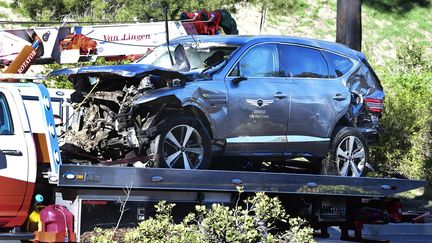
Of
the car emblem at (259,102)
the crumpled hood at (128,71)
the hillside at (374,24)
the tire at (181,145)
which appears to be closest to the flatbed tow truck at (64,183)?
the tire at (181,145)

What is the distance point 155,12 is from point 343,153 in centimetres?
1075

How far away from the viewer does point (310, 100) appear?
10016mm

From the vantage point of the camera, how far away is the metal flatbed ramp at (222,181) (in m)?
7.59

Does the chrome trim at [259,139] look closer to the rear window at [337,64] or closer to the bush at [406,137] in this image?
the rear window at [337,64]

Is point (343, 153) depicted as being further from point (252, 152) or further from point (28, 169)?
point (28, 169)

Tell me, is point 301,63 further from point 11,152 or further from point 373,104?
point 11,152

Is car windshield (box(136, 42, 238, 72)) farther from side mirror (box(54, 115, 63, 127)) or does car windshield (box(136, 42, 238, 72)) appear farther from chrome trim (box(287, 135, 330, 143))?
side mirror (box(54, 115, 63, 127))

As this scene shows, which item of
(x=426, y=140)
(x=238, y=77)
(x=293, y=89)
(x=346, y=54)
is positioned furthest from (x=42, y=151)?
(x=426, y=140)

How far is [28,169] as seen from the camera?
775 cm

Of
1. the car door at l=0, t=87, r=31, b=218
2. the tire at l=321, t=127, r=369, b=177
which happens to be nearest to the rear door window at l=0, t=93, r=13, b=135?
the car door at l=0, t=87, r=31, b=218

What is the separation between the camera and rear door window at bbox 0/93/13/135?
25.8 feet

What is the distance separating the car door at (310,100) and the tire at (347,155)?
16 centimetres

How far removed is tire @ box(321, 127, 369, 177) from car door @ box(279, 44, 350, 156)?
0.16m

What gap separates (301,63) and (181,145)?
2247 millimetres
